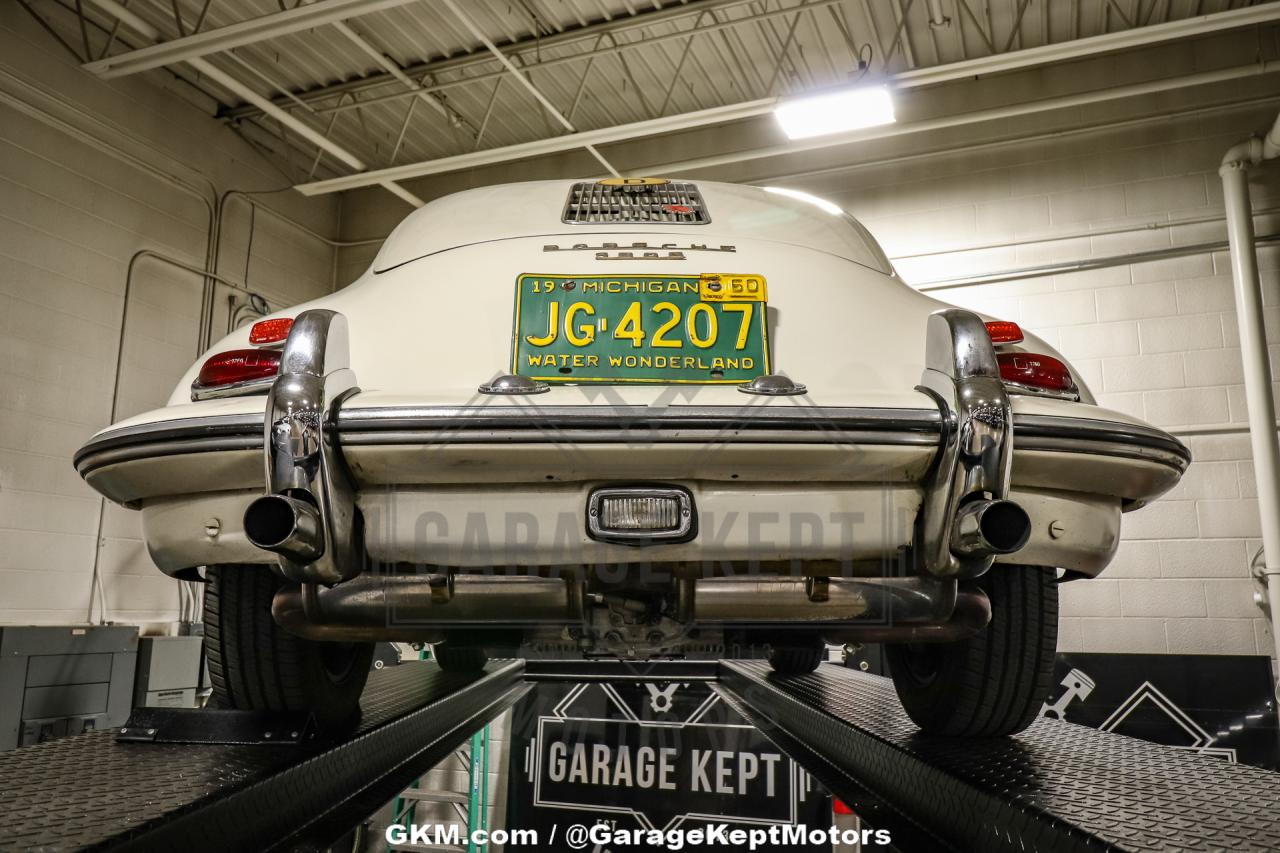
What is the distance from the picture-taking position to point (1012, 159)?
6.96m

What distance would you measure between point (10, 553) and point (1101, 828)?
6.36 m

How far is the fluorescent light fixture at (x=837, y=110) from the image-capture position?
539 centimetres

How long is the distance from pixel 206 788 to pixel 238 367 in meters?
0.78

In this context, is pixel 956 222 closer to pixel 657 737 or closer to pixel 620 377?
pixel 657 737

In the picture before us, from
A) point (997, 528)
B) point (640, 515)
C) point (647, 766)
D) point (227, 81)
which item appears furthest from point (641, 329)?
point (227, 81)

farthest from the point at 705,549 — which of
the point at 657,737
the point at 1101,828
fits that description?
the point at 657,737

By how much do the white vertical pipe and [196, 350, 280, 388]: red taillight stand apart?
6.01m

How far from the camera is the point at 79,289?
606 centimetres

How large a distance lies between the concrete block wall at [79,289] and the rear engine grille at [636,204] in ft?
17.5

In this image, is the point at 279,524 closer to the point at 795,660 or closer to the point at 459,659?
the point at 459,659

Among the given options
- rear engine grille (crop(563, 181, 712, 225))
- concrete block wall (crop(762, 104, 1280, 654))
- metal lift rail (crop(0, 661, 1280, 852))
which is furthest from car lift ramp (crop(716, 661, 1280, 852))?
concrete block wall (crop(762, 104, 1280, 654))

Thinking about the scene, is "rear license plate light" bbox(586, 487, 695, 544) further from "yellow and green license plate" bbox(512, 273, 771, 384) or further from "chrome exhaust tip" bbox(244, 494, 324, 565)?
"chrome exhaust tip" bbox(244, 494, 324, 565)

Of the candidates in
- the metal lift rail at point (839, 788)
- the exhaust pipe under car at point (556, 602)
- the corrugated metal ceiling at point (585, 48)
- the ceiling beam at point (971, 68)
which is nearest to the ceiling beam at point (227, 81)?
the corrugated metal ceiling at point (585, 48)

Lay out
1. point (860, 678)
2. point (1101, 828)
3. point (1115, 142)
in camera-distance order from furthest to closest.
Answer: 1. point (1115, 142)
2. point (860, 678)
3. point (1101, 828)
